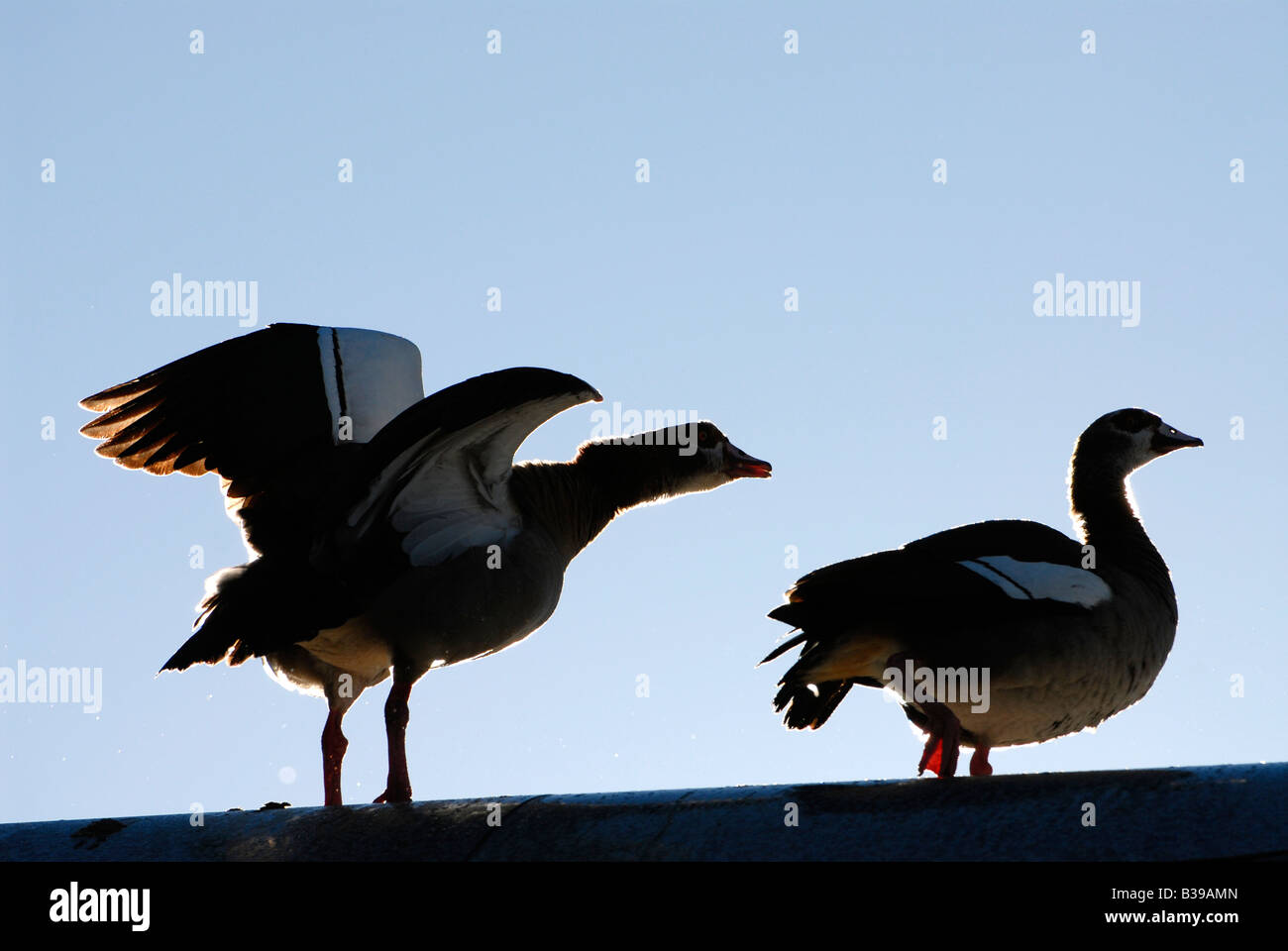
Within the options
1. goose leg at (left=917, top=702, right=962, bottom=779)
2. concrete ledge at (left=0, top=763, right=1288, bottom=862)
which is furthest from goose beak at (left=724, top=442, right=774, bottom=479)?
concrete ledge at (left=0, top=763, right=1288, bottom=862)

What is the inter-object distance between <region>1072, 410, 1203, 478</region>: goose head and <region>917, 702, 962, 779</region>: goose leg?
2.41 metres

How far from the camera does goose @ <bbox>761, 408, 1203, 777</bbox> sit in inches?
271

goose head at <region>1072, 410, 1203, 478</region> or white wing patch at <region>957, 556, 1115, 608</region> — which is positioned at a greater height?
goose head at <region>1072, 410, 1203, 478</region>

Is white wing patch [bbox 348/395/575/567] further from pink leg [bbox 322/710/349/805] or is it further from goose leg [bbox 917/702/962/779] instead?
goose leg [bbox 917/702/962/779]

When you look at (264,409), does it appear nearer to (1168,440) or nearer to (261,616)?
(261,616)

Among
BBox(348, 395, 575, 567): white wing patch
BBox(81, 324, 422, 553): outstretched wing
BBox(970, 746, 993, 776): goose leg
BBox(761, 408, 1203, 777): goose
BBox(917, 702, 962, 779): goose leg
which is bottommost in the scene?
BBox(970, 746, 993, 776): goose leg

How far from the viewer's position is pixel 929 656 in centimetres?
700

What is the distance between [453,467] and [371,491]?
58 centimetres

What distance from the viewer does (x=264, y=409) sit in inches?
336

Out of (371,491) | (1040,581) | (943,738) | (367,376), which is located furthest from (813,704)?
(367,376)

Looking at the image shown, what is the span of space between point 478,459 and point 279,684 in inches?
70.3

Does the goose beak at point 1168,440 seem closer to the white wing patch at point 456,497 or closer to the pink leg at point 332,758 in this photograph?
the white wing patch at point 456,497

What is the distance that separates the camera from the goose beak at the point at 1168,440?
9164 millimetres
